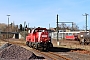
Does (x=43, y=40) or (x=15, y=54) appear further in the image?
(x=43, y=40)

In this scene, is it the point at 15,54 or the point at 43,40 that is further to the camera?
the point at 43,40

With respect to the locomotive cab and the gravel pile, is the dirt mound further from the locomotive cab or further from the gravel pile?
the locomotive cab

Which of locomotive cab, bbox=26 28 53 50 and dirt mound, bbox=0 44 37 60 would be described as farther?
locomotive cab, bbox=26 28 53 50

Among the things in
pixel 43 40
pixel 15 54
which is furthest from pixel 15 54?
pixel 43 40

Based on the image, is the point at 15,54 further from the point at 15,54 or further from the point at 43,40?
the point at 43,40

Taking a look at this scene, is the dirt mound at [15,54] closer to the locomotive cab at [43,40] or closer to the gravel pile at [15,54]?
the gravel pile at [15,54]

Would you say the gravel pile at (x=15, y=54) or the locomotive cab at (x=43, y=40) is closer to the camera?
the gravel pile at (x=15, y=54)

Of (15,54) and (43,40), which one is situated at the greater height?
(43,40)

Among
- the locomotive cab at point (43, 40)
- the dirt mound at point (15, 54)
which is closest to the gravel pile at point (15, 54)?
the dirt mound at point (15, 54)

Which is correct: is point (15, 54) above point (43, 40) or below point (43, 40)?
below

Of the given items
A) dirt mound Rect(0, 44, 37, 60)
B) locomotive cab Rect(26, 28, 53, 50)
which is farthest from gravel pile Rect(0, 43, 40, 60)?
locomotive cab Rect(26, 28, 53, 50)

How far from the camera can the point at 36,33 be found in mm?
33938

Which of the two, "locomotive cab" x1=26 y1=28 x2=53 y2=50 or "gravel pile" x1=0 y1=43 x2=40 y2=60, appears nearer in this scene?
"gravel pile" x1=0 y1=43 x2=40 y2=60

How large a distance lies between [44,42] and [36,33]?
2812 millimetres
